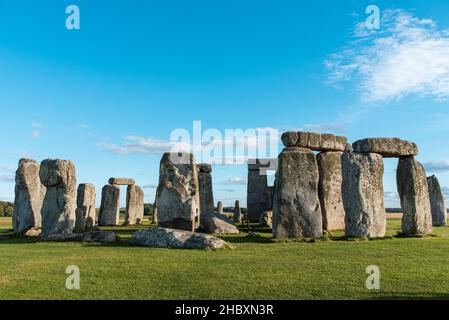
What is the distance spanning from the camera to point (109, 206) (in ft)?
85.4

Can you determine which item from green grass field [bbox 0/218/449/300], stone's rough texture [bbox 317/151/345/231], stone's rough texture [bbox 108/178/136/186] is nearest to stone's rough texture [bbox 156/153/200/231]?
green grass field [bbox 0/218/449/300]

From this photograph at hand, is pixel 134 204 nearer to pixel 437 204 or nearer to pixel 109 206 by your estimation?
pixel 109 206

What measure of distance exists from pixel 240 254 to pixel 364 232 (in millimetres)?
5261

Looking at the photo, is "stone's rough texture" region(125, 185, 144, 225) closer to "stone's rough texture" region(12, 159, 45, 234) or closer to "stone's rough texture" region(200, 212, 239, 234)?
"stone's rough texture" region(12, 159, 45, 234)

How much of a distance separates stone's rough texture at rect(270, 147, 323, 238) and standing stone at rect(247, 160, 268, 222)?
10.9m

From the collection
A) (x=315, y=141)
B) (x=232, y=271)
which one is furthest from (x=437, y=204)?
(x=232, y=271)

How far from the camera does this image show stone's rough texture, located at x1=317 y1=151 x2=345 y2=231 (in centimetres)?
1969

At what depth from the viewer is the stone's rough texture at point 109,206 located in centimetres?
2589

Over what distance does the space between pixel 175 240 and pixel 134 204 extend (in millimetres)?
15476

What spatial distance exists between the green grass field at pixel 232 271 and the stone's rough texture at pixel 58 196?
2418 millimetres

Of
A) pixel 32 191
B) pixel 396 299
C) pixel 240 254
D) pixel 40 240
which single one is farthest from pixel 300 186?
pixel 32 191

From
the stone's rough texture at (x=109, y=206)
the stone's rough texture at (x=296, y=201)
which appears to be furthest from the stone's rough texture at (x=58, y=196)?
the stone's rough texture at (x=109, y=206)

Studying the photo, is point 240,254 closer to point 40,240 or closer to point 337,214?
point 40,240

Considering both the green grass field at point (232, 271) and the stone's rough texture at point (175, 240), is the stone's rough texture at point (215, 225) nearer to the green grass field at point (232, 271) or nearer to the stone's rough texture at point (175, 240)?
the green grass field at point (232, 271)
